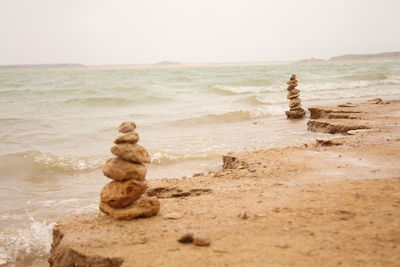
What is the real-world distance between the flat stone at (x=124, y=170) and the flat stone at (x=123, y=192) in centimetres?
7

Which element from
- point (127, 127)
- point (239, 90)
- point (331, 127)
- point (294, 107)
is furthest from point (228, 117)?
point (239, 90)

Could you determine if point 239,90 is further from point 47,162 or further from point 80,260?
point 80,260

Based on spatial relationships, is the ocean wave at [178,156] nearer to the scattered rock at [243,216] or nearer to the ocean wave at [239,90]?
the scattered rock at [243,216]

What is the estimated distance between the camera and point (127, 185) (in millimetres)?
4172

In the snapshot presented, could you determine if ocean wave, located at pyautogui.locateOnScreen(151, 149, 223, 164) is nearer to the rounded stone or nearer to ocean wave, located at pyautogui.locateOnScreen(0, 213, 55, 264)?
ocean wave, located at pyautogui.locateOnScreen(0, 213, 55, 264)

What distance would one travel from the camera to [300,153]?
281 inches

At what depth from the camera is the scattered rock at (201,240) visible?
Answer: 336 centimetres

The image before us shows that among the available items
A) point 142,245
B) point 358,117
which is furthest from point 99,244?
point 358,117

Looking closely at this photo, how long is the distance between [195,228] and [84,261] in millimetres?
1114

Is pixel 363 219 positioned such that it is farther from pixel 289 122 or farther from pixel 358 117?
pixel 289 122

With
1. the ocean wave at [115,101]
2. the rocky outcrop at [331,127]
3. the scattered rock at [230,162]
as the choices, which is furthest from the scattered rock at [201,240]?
the ocean wave at [115,101]

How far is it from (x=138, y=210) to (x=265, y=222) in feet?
4.67

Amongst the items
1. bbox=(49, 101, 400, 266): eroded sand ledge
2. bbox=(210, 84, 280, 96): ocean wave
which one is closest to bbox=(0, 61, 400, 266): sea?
bbox=(49, 101, 400, 266): eroded sand ledge

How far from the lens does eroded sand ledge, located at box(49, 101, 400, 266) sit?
3.15 meters
